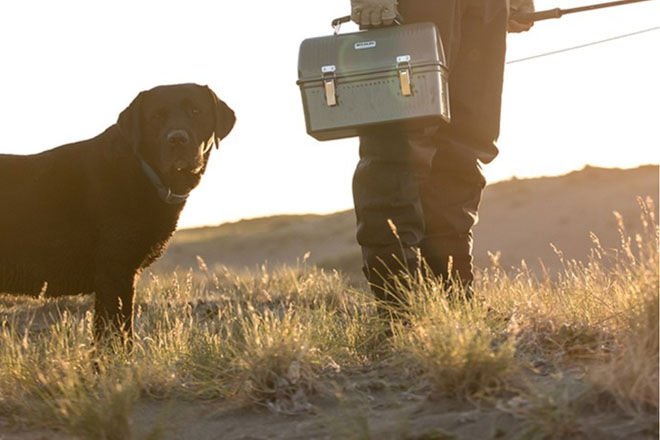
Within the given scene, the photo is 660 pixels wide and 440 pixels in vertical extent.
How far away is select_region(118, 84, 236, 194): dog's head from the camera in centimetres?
467

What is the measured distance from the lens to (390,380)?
3.55 m

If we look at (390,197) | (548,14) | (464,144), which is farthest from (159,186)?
(548,14)

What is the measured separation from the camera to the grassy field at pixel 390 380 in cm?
265

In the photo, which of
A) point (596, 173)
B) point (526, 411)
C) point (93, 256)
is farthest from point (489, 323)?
point (596, 173)

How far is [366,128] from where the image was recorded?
4117 mm

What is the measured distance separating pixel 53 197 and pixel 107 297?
649mm

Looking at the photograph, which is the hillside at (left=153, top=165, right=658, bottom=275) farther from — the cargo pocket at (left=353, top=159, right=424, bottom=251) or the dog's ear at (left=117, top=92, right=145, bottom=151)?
the cargo pocket at (left=353, top=159, right=424, bottom=251)

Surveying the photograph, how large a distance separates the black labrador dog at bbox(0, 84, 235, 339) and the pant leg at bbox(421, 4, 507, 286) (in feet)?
4.26

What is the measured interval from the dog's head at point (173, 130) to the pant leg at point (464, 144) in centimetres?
126

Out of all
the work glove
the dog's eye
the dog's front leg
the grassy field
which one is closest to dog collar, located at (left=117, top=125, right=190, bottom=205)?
the dog's eye

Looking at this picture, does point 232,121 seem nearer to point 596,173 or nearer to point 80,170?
point 80,170

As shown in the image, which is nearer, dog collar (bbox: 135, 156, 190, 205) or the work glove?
dog collar (bbox: 135, 156, 190, 205)

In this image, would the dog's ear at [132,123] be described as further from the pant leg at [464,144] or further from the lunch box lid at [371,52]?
the pant leg at [464,144]

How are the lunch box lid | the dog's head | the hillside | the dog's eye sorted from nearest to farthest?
the lunch box lid, the dog's head, the dog's eye, the hillside
